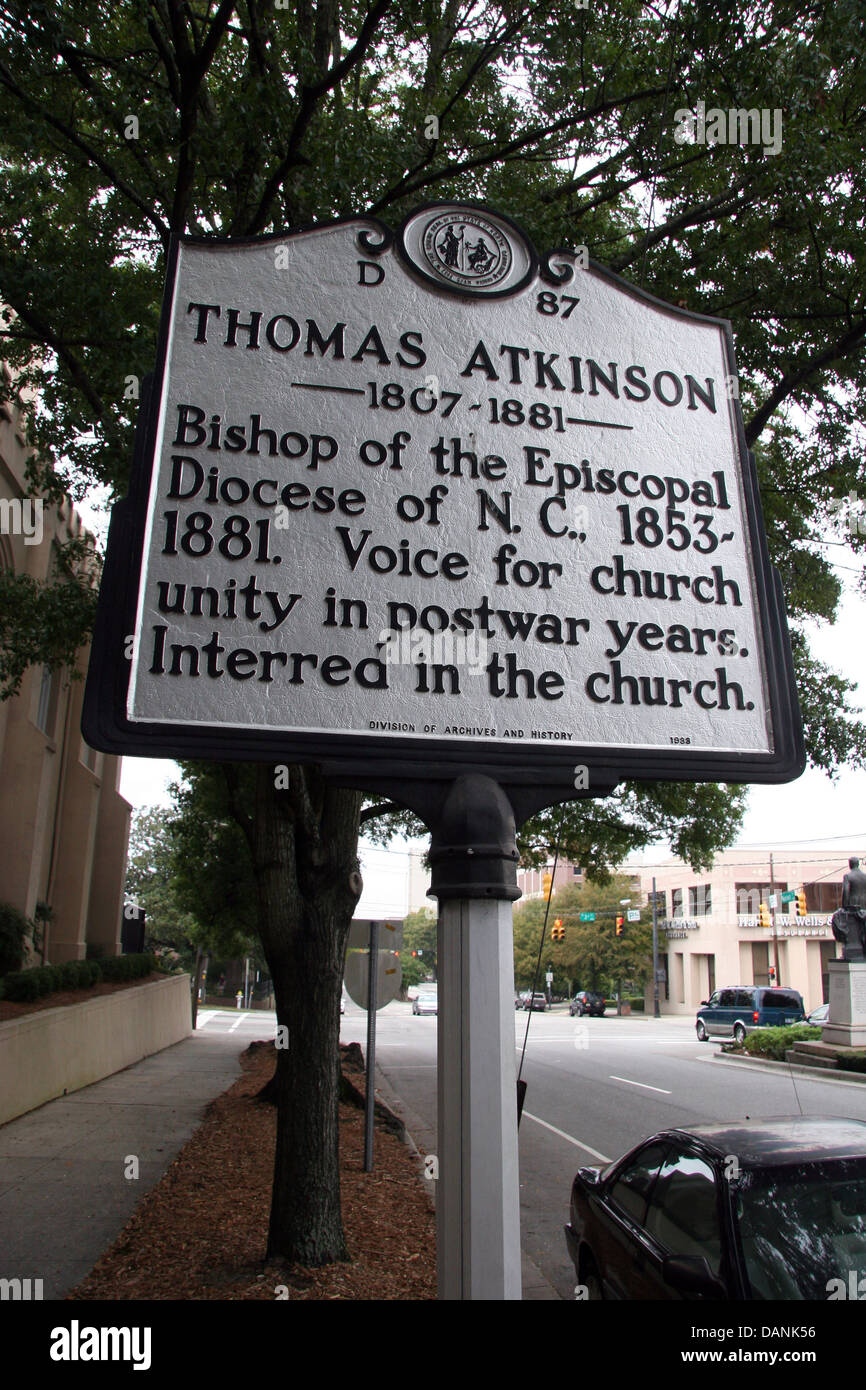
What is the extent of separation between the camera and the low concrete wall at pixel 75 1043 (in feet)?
38.1

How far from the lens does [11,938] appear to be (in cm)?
1496

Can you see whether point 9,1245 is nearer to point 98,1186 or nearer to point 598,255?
point 98,1186

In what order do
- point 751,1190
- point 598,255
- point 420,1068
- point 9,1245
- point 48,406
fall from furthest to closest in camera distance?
point 420,1068
point 48,406
point 598,255
point 9,1245
point 751,1190

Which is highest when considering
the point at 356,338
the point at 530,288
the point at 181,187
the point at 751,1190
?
the point at 181,187

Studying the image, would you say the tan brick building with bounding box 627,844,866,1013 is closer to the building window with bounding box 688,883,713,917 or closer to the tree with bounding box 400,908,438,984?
the building window with bounding box 688,883,713,917

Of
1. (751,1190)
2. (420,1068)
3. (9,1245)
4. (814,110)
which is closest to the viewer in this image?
(751,1190)

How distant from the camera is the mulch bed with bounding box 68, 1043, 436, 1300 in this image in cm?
571

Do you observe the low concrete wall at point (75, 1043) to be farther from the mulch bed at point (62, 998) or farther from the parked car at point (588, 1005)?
the parked car at point (588, 1005)

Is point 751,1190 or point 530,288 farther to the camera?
point 751,1190

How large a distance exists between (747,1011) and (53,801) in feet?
73.9

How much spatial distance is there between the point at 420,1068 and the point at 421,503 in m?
19.9

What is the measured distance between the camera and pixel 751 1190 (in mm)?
4148

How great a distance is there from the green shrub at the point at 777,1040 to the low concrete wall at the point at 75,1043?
13905 mm

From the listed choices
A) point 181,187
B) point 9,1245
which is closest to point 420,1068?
point 9,1245
